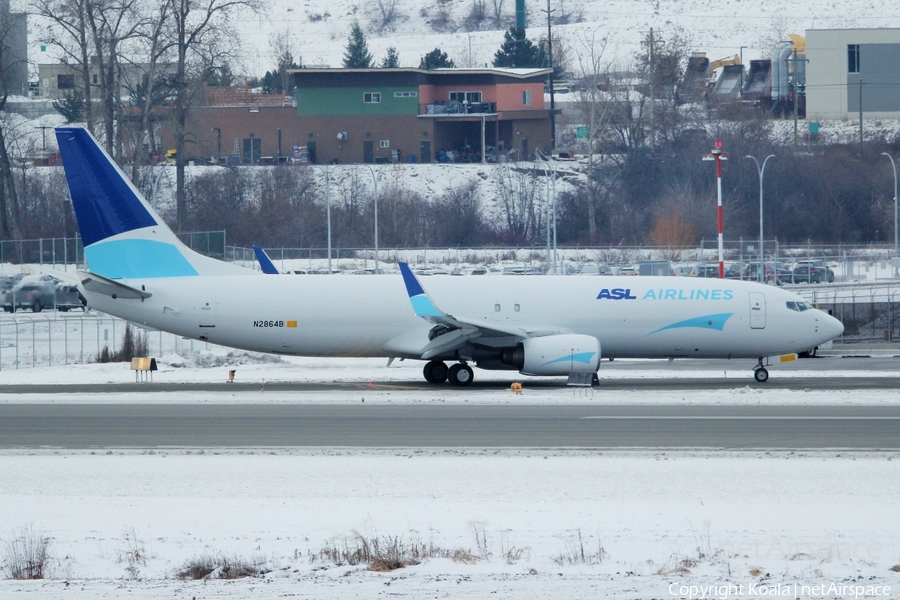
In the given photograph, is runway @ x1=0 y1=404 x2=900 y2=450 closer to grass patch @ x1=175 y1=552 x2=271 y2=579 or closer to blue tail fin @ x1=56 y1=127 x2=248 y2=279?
blue tail fin @ x1=56 y1=127 x2=248 y2=279

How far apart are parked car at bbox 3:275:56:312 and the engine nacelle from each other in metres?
33.2

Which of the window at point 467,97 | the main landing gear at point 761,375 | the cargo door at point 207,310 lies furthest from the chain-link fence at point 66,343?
the window at point 467,97

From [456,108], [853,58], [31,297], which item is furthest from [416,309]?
[853,58]

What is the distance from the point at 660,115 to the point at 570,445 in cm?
8429

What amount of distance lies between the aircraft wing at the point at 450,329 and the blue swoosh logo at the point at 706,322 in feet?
10.6

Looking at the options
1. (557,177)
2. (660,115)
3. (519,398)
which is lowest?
(519,398)

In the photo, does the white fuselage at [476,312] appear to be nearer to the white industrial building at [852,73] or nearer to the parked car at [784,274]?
the parked car at [784,274]

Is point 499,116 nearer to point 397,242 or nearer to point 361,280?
point 397,242

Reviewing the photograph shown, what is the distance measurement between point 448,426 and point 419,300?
7416 mm

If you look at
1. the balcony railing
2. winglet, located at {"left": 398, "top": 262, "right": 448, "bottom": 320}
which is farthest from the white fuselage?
the balcony railing

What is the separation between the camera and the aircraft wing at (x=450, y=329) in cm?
2909

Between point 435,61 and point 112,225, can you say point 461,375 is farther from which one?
point 435,61

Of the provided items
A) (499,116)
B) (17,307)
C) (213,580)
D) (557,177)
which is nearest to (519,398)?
(213,580)

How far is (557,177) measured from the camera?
9206 cm
